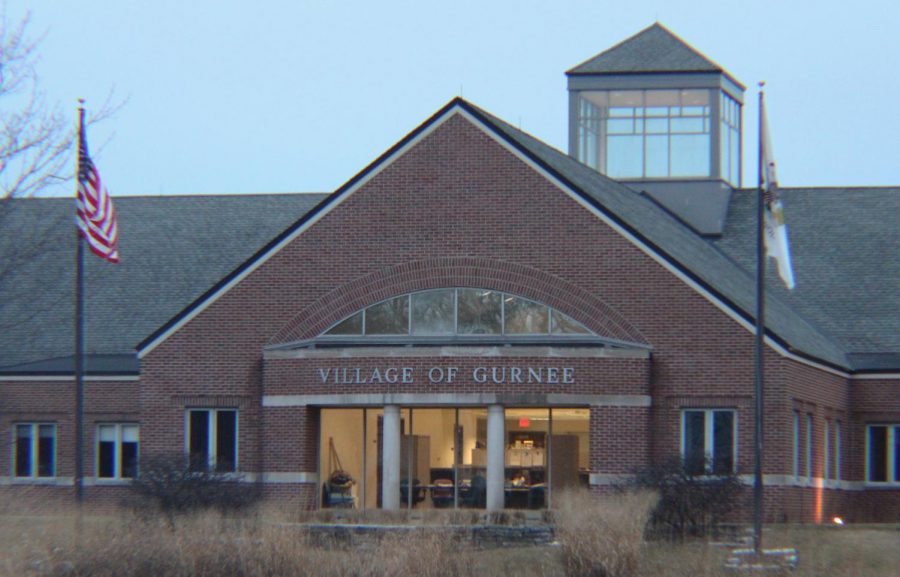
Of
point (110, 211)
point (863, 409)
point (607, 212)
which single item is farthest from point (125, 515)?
point (863, 409)

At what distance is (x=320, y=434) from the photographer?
4191 cm

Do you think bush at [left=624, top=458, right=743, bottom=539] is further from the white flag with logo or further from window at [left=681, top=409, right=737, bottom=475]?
the white flag with logo

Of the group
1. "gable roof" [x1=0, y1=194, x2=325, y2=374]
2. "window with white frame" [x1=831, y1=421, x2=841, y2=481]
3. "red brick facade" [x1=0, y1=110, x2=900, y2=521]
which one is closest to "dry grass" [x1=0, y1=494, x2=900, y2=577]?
"red brick facade" [x1=0, y1=110, x2=900, y2=521]

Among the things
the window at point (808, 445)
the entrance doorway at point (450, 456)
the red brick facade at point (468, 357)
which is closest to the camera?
the red brick facade at point (468, 357)

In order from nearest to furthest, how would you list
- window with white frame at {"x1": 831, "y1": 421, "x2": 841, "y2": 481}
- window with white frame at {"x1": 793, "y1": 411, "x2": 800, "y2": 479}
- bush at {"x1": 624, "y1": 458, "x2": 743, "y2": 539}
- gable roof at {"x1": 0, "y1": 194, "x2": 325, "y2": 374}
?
bush at {"x1": 624, "y1": 458, "x2": 743, "y2": 539} < window with white frame at {"x1": 793, "y1": 411, "x2": 800, "y2": 479} < window with white frame at {"x1": 831, "y1": 421, "x2": 841, "y2": 481} < gable roof at {"x1": 0, "y1": 194, "x2": 325, "y2": 374}

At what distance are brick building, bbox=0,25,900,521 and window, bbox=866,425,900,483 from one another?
60 mm

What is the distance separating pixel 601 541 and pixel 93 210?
12006 mm

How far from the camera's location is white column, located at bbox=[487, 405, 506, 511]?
1597 inches

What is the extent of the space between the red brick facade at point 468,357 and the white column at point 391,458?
0.63 metres

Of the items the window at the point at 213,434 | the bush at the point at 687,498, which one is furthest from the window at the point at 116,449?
the bush at the point at 687,498

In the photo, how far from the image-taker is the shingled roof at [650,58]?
52656mm

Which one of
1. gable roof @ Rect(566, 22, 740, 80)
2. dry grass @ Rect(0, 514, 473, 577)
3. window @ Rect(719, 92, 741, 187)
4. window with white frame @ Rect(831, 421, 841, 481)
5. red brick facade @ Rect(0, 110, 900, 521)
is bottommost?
dry grass @ Rect(0, 514, 473, 577)

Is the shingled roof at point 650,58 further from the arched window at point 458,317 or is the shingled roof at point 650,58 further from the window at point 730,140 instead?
the arched window at point 458,317

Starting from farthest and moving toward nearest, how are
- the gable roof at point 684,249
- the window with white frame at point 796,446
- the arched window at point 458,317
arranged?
the window with white frame at point 796,446
the arched window at point 458,317
the gable roof at point 684,249
